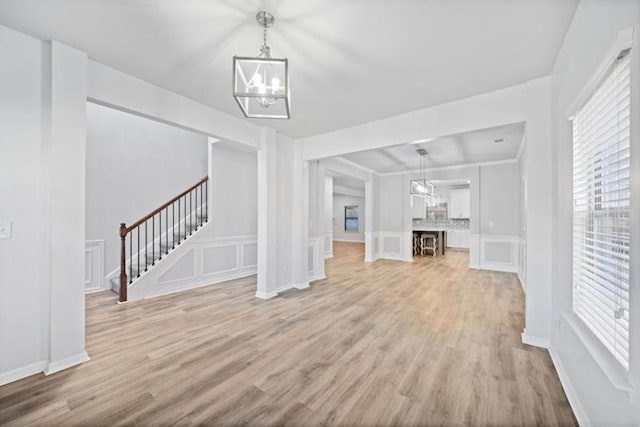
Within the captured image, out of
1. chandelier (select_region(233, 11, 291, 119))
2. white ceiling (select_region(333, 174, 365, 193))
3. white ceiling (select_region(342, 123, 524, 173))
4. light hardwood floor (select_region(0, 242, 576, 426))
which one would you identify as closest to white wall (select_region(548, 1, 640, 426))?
light hardwood floor (select_region(0, 242, 576, 426))

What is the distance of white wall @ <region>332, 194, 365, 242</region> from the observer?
13531mm

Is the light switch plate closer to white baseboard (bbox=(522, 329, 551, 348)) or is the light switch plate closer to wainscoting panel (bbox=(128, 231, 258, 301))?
wainscoting panel (bbox=(128, 231, 258, 301))

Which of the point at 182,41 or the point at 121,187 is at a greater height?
the point at 182,41

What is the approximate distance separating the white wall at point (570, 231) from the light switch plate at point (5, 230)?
390cm

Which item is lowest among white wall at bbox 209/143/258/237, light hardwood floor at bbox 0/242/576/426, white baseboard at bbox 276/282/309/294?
light hardwood floor at bbox 0/242/576/426

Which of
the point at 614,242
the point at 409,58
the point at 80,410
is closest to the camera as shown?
the point at 614,242

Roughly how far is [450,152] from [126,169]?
21.4ft

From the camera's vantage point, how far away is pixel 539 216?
9.06ft

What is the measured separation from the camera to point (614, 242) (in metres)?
1.38

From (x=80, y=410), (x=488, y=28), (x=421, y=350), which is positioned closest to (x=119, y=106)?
(x=80, y=410)

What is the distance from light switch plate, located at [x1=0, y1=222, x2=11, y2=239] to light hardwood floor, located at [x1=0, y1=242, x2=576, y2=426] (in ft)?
3.74

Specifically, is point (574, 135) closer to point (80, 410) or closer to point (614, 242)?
point (614, 242)

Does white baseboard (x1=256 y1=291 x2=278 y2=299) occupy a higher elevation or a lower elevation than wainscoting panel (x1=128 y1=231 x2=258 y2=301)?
lower

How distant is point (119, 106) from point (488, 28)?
11.3ft
